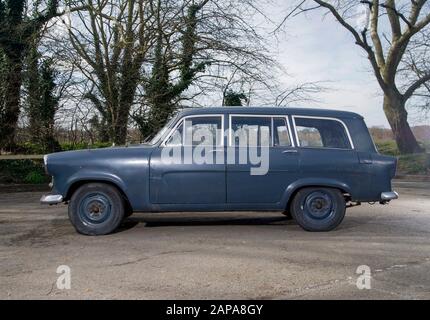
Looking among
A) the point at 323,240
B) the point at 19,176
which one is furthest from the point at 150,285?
the point at 19,176

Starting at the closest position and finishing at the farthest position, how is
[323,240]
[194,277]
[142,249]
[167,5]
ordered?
1. [194,277]
2. [142,249]
3. [323,240]
4. [167,5]

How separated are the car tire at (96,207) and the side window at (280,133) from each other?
240cm

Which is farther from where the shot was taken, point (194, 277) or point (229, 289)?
point (194, 277)

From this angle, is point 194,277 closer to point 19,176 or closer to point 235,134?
point 235,134

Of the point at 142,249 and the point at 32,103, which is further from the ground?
the point at 32,103

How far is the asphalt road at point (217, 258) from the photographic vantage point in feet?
13.8

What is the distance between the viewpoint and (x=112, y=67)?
52.6 ft

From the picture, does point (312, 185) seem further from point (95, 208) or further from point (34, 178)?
point (34, 178)

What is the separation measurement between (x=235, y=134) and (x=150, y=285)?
3.00 metres

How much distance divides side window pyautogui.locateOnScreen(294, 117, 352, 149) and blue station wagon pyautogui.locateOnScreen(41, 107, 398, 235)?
0.01 meters

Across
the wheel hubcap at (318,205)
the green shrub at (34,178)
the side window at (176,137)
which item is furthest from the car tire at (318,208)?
the green shrub at (34,178)

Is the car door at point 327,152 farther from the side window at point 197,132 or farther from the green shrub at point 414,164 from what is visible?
the green shrub at point 414,164

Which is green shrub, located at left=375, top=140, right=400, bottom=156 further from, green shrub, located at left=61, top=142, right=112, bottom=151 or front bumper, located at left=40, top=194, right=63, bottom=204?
front bumper, located at left=40, top=194, right=63, bottom=204
